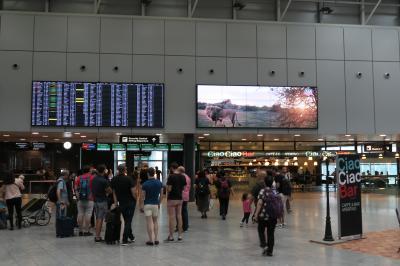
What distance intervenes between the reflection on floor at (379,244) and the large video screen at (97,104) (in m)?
12.5

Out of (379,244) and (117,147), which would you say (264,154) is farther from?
(379,244)

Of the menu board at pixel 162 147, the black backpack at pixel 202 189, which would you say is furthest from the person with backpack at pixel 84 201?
the menu board at pixel 162 147

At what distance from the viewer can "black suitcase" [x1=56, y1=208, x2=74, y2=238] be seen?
12141 mm

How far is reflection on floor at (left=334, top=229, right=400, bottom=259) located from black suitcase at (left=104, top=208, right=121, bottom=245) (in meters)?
4.89

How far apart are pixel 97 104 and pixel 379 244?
1451cm

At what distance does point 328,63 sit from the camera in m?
24.0

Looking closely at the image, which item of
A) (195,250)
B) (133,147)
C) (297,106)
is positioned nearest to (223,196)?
(195,250)

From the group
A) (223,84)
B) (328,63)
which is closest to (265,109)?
(223,84)

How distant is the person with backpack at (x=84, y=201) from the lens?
12.1 meters

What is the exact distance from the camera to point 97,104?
21906 millimetres

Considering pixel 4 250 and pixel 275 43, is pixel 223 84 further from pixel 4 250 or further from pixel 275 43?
pixel 4 250

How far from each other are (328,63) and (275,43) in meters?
2.83

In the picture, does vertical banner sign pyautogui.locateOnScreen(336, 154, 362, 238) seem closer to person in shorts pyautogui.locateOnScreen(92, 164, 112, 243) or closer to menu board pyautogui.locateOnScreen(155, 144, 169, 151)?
person in shorts pyautogui.locateOnScreen(92, 164, 112, 243)

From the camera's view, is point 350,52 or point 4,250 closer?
point 4,250
